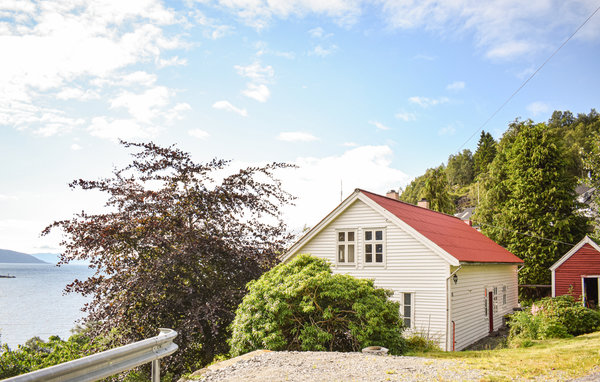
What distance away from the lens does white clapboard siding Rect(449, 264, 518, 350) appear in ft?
55.4

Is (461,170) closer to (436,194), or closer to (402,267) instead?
(436,194)

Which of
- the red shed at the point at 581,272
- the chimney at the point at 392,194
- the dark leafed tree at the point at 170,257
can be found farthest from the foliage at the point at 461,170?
the dark leafed tree at the point at 170,257

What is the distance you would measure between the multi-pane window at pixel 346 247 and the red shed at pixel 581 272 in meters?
14.0

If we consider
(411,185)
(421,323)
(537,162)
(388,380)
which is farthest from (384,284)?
(411,185)

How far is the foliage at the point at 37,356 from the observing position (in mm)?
8945

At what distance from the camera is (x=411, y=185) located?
363 ft

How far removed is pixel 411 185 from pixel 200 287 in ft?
339

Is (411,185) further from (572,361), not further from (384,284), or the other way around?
(572,361)

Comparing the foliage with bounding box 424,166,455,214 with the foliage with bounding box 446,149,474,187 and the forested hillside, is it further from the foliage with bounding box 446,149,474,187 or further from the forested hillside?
the foliage with bounding box 446,149,474,187

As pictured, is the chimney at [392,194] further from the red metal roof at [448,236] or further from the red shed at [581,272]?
the red shed at [581,272]

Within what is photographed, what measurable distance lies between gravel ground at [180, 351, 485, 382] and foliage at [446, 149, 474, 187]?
105 meters

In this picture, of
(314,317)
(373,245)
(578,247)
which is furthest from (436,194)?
(314,317)

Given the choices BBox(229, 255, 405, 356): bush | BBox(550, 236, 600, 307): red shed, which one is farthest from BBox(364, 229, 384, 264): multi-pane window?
BBox(550, 236, 600, 307): red shed

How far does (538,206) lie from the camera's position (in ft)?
102
